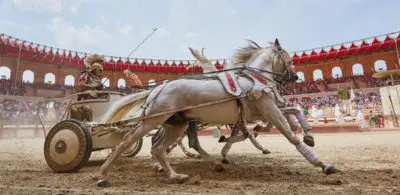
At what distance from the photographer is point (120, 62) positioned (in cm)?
3494

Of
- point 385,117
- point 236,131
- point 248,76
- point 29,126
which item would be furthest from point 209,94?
point 29,126

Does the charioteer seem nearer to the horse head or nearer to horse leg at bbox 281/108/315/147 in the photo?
the horse head

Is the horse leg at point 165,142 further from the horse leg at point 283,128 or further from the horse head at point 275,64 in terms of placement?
the horse head at point 275,64

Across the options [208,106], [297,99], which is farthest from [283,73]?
[297,99]

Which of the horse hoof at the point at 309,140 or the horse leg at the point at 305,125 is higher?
the horse leg at the point at 305,125

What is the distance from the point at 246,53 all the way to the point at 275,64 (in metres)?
0.50

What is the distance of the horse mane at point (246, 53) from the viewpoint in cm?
360

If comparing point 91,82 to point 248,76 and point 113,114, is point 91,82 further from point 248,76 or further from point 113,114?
point 248,76

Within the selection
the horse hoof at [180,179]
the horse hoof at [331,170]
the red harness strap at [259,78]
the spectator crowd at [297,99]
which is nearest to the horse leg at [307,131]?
the horse hoof at [331,170]

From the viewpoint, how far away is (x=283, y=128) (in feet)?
9.05

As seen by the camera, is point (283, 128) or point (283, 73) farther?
point (283, 73)

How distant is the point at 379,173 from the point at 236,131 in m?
2.41

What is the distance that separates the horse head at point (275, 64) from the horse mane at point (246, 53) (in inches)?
1.9

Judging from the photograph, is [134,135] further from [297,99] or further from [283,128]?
[297,99]
